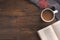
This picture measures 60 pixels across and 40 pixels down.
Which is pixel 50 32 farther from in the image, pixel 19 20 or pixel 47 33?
pixel 19 20

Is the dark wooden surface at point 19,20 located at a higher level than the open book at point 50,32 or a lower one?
higher

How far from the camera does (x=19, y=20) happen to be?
1557mm

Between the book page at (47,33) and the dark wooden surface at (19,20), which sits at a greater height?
the dark wooden surface at (19,20)

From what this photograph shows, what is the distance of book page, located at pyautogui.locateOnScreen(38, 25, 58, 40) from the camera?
150 cm

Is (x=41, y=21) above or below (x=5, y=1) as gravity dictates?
below

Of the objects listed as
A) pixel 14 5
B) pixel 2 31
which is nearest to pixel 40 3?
pixel 14 5

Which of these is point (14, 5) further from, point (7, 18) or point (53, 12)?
point (53, 12)

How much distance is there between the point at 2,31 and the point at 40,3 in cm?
34

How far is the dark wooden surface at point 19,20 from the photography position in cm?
153

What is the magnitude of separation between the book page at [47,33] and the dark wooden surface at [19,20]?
0.11 ft

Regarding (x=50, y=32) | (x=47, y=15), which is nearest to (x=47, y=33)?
(x=50, y=32)

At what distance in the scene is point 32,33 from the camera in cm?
153

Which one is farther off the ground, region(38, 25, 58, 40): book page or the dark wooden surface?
the dark wooden surface

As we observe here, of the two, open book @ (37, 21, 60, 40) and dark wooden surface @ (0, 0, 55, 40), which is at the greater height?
dark wooden surface @ (0, 0, 55, 40)
